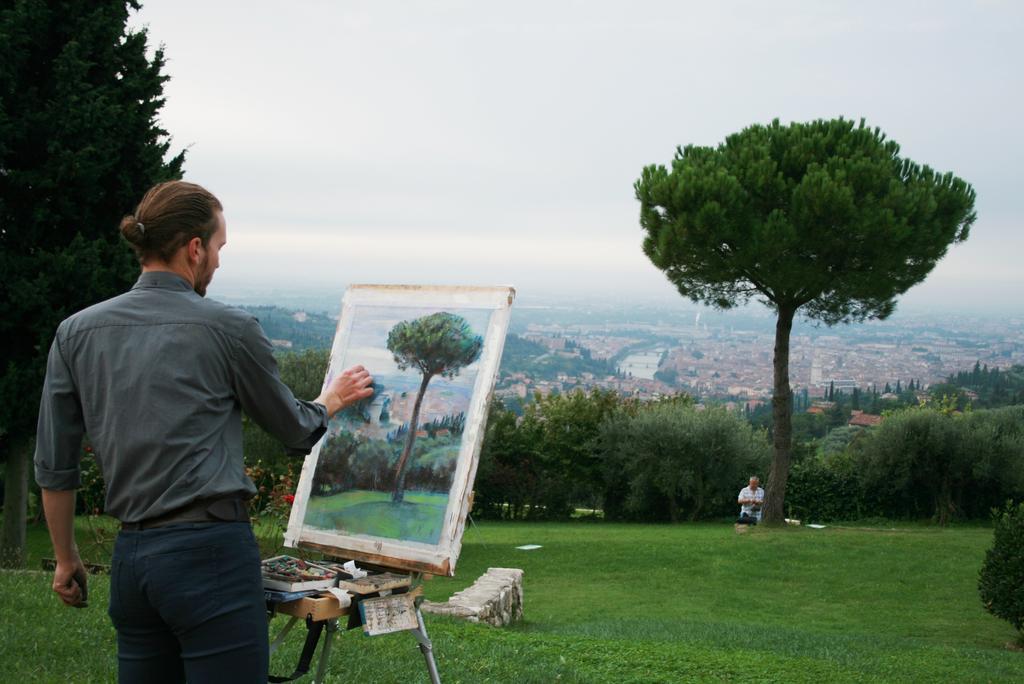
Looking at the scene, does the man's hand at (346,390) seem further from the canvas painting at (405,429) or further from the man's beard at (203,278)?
the canvas painting at (405,429)

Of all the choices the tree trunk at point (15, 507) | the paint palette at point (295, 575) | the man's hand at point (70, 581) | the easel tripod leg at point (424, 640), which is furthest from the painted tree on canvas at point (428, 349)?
the tree trunk at point (15, 507)

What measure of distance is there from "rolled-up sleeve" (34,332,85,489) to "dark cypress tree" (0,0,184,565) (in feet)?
27.6

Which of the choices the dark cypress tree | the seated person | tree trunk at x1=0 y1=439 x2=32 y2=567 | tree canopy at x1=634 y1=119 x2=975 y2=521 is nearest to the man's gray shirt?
the dark cypress tree

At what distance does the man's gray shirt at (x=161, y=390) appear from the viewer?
2391 millimetres

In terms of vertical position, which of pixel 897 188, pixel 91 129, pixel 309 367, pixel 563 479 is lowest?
pixel 563 479

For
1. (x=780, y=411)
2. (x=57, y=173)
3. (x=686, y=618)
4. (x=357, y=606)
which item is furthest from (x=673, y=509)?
(x=357, y=606)

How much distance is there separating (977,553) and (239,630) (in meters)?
16.9

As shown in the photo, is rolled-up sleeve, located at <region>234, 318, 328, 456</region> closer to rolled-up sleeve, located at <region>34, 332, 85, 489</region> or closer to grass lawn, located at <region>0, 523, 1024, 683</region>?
rolled-up sleeve, located at <region>34, 332, 85, 489</region>

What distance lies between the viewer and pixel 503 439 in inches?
1144

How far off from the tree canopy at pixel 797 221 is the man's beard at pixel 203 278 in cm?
1706

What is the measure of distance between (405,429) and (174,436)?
357 cm

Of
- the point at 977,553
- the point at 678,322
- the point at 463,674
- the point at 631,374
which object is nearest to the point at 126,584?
the point at 463,674

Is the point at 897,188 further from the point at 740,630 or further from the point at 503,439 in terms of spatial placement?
the point at 503,439

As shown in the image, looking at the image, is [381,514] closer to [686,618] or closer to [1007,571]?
[686,618]
